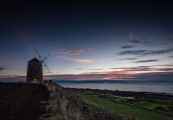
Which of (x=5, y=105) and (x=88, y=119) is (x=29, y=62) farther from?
(x=88, y=119)

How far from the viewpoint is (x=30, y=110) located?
587 inches

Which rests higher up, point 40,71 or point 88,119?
point 40,71

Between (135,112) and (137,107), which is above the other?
(135,112)

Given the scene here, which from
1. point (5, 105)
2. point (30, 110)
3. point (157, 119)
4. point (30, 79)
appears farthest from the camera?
point (30, 79)

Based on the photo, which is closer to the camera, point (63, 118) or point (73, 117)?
point (63, 118)

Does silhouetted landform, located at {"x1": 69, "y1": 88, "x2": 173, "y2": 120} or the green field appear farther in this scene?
silhouetted landform, located at {"x1": 69, "y1": 88, "x2": 173, "y2": 120}

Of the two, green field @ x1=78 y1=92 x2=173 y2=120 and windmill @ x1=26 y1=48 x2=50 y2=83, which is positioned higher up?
windmill @ x1=26 y1=48 x2=50 y2=83

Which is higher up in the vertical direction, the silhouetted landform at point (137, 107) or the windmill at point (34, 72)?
the windmill at point (34, 72)

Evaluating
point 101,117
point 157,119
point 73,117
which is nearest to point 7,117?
point 73,117

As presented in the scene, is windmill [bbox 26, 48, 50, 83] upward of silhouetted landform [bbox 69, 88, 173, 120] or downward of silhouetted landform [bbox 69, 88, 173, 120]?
upward

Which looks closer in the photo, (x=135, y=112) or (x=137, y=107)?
(x=135, y=112)

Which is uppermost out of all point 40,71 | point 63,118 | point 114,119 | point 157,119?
point 40,71

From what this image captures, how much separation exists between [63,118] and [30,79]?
1539 inches

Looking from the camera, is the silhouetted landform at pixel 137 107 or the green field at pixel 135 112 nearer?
the green field at pixel 135 112
